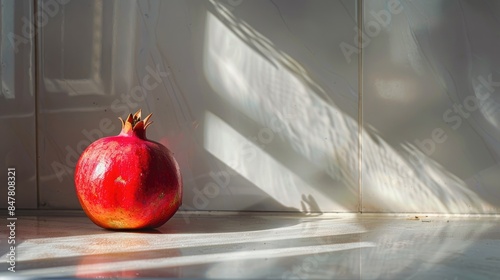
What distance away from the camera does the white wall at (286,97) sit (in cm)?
164

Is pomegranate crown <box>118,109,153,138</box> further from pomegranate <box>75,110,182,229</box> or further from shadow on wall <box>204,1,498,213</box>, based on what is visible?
shadow on wall <box>204,1,498,213</box>

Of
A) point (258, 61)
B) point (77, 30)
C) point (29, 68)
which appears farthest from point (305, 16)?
point (29, 68)

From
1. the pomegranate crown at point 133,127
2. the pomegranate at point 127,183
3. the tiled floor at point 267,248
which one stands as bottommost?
the tiled floor at point 267,248

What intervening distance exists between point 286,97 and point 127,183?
474mm

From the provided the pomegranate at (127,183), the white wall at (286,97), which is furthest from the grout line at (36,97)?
the pomegranate at (127,183)

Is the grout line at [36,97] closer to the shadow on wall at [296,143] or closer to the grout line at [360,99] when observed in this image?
the shadow on wall at [296,143]

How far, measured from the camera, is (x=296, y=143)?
5.46 feet

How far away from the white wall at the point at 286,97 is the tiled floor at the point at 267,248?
7 cm

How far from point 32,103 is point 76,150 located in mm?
153

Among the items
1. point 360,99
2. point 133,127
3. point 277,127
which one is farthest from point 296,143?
point 133,127

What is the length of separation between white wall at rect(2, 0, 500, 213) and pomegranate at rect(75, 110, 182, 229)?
27 centimetres

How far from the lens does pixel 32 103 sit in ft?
5.57

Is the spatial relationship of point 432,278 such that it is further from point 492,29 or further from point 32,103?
point 32,103

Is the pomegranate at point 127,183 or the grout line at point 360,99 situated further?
the grout line at point 360,99
